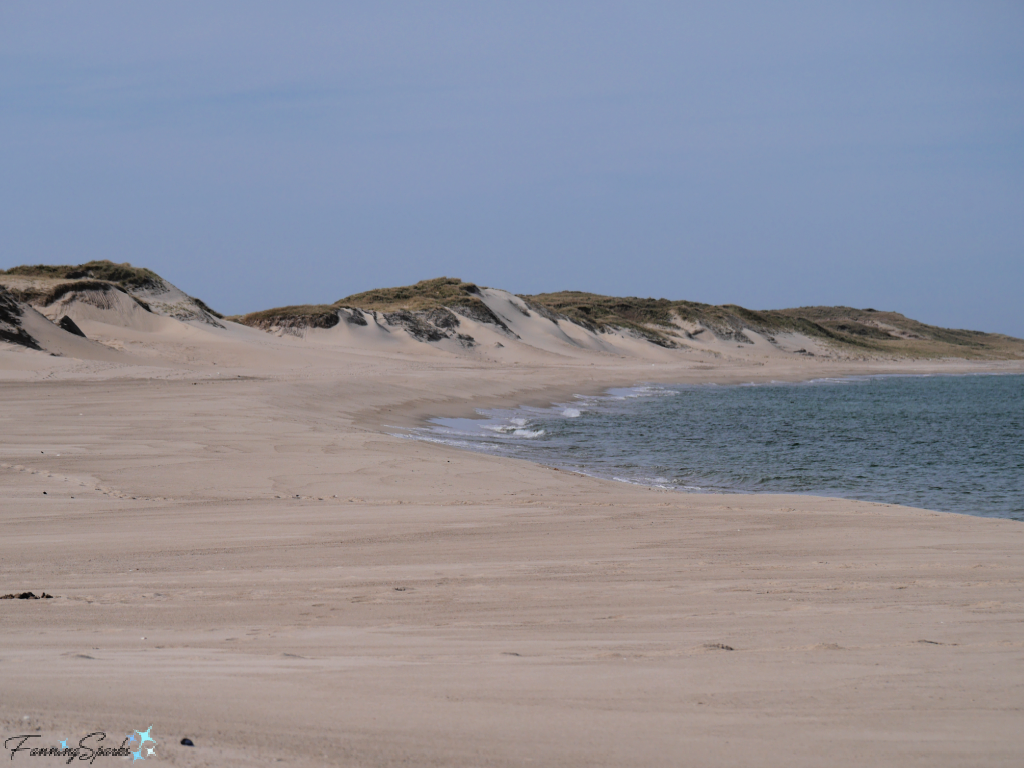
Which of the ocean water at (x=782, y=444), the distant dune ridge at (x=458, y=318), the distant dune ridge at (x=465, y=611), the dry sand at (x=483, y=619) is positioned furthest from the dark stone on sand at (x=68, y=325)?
the dry sand at (x=483, y=619)

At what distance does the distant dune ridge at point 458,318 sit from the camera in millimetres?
34375

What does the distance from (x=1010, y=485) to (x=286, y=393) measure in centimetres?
1443

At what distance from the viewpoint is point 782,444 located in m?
18.0

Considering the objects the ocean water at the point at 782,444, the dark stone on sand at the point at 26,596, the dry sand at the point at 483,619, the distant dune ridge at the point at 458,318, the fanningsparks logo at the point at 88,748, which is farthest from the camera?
the distant dune ridge at the point at 458,318

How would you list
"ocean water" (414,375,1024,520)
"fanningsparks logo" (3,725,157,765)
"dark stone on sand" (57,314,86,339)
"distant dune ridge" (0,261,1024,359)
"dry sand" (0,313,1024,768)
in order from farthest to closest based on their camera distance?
"distant dune ridge" (0,261,1024,359), "dark stone on sand" (57,314,86,339), "ocean water" (414,375,1024,520), "dry sand" (0,313,1024,768), "fanningsparks logo" (3,725,157,765)

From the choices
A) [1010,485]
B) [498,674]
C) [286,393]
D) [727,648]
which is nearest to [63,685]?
[498,674]

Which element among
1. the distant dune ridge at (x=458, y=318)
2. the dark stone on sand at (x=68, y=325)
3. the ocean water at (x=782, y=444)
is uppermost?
the distant dune ridge at (x=458, y=318)

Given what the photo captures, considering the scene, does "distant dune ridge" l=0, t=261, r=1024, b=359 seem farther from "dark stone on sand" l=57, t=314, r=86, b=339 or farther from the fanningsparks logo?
the fanningsparks logo

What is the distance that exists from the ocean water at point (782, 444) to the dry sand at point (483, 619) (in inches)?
151

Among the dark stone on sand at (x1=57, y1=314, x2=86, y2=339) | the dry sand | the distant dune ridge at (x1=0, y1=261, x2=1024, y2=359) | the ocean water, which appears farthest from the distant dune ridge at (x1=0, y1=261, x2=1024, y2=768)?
the distant dune ridge at (x1=0, y1=261, x2=1024, y2=359)

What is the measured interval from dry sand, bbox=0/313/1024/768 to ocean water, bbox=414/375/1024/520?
382 cm

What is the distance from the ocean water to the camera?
12.7 m

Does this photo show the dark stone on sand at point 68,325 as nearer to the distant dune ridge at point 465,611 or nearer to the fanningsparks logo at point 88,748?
the distant dune ridge at point 465,611

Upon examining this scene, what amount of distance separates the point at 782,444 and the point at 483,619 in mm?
15003
